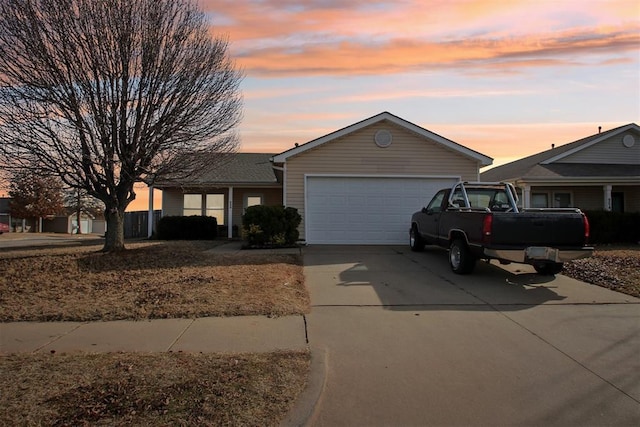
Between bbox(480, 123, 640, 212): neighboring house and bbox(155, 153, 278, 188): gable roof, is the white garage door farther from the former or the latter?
bbox(480, 123, 640, 212): neighboring house

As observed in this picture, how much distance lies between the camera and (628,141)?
2125 centimetres

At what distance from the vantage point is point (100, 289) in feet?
26.6

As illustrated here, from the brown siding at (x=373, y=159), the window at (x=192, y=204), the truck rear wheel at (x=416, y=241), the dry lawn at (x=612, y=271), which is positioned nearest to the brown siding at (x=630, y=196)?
the dry lawn at (x=612, y=271)

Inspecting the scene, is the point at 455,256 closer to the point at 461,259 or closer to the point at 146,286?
the point at 461,259

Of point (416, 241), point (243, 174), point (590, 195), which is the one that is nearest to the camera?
point (416, 241)

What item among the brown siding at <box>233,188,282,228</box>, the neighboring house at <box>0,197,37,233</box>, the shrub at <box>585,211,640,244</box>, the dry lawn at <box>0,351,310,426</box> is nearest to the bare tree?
the dry lawn at <box>0,351,310,426</box>

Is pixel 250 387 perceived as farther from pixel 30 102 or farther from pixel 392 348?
pixel 30 102

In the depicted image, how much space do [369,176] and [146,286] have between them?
29.6 feet

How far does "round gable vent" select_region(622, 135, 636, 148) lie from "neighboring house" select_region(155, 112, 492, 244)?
10250 mm

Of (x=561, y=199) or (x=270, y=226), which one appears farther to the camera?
(x=561, y=199)

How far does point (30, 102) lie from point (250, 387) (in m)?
9.02

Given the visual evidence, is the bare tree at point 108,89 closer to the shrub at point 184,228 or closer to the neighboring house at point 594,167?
the shrub at point 184,228

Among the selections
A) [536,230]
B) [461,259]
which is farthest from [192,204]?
[536,230]

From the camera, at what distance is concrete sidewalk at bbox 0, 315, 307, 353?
5.24 metres
